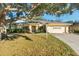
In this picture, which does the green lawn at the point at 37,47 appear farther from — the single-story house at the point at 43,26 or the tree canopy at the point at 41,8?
the tree canopy at the point at 41,8

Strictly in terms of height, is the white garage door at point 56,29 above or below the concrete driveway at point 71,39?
above

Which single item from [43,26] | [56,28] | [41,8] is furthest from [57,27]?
[41,8]

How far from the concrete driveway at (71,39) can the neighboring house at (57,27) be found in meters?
0.05

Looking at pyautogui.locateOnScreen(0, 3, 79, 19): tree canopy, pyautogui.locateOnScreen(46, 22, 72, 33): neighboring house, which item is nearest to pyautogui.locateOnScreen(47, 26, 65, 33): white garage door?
pyautogui.locateOnScreen(46, 22, 72, 33): neighboring house

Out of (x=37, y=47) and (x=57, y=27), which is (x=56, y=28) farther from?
(x=37, y=47)

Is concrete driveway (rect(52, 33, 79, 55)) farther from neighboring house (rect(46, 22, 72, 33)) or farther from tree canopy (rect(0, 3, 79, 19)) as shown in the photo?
tree canopy (rect(0, 3, 79, 19))

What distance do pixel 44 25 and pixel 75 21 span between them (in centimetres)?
29

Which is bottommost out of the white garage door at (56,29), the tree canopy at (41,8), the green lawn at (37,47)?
the green lawn at (37,47)

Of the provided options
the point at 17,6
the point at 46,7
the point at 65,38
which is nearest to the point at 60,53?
the point at 65,38

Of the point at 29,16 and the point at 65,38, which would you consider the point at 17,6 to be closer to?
the point at 29,16

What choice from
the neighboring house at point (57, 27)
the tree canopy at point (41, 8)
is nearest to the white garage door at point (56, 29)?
the neighboring house at point (57, 27)

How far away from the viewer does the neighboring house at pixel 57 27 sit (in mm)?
2311

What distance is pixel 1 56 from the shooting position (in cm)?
229

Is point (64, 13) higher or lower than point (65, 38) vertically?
higher
